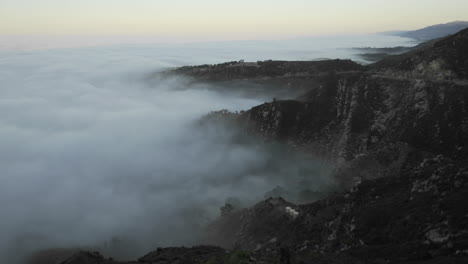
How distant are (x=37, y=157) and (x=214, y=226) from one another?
58644 mm

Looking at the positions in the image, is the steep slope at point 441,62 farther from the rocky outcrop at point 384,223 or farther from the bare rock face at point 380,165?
the rocky outcrop at point 384,223

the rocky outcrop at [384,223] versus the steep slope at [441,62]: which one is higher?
the steep slope at [441,62]

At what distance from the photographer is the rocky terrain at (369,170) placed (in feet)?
55.1

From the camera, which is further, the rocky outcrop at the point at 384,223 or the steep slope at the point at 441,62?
the steep slope at the point at 441,62

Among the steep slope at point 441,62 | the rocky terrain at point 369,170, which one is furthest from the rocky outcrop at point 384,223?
the steep slope at point 441,62

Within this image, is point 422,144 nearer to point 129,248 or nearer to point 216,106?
point 129,248

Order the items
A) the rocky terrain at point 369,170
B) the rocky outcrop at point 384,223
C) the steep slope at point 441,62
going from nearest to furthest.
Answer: the rocky outcrop at point 384,223 < the rocky terrain at point 369,170 < the steep slope at point 441,62

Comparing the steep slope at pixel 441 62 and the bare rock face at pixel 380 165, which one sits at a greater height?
the steep slope at pixel 441 62

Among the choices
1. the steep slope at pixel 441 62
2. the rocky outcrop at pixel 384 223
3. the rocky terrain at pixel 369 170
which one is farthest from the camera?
the steep slope at pixel 441 62

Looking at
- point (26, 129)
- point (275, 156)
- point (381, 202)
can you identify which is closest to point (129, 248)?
point (275, 156)

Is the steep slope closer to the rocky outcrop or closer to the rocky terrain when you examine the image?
the rocky terrain

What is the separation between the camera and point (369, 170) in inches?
1492

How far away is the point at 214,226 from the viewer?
3862cm

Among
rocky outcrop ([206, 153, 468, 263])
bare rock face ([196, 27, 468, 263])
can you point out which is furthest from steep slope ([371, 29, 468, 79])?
rocky outcrop ([206, 153, 468, 263])
